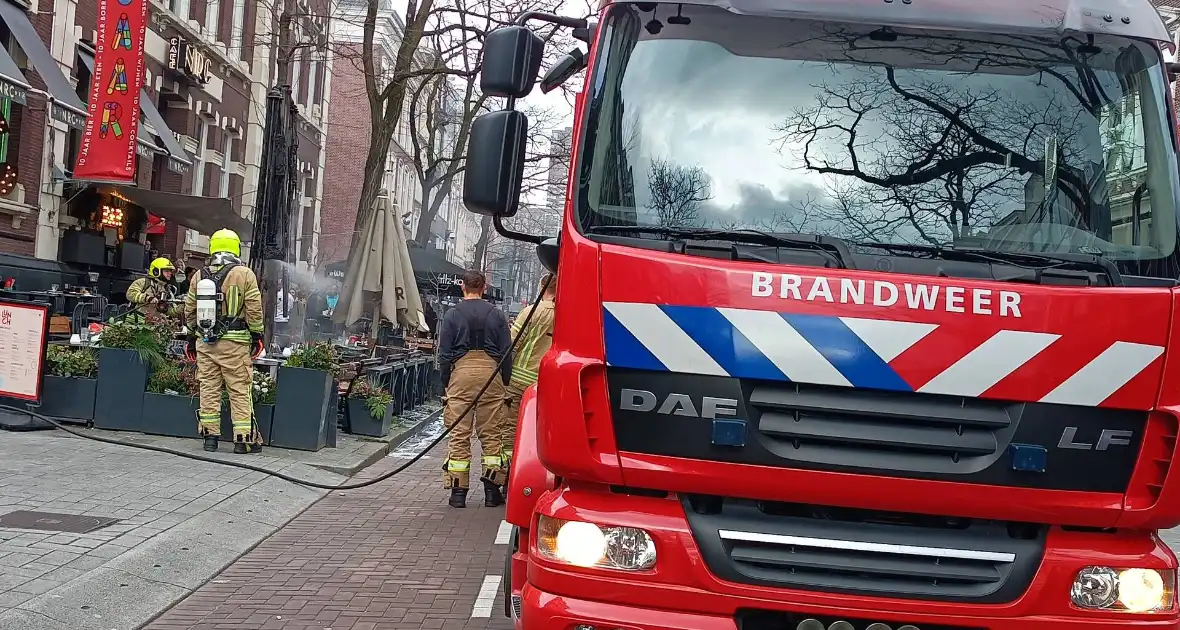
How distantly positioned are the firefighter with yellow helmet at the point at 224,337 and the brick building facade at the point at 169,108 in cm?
624

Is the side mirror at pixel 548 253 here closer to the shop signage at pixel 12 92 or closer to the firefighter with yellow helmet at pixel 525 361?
the firefighter with yellow helmet at pixel 525 361

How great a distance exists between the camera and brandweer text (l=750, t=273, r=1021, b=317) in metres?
3.50

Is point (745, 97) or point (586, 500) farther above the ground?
point (745, 97)

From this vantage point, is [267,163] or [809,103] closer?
[809,103]

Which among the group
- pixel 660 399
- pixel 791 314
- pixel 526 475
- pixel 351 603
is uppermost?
pixel 791 314

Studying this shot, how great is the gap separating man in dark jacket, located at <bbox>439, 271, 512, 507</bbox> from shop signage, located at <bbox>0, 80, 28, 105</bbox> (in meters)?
8.50

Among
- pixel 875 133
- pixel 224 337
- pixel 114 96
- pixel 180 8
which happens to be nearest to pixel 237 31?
pixel 180 8

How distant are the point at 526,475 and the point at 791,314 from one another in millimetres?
1467

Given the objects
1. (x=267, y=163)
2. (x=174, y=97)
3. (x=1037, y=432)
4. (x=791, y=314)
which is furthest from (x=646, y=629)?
(x=174, y=97)

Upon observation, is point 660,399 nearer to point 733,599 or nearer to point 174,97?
point 733,599

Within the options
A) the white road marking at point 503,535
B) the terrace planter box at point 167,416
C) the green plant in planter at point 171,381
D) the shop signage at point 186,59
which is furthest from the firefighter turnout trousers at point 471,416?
the shop signage at point 186,59

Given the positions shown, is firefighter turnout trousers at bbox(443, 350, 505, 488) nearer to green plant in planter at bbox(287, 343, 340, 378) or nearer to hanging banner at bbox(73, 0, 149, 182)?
green plant in planter at bbox(287, 343, 340, 378)

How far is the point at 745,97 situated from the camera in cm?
393

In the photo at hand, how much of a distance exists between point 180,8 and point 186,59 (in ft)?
5.05
